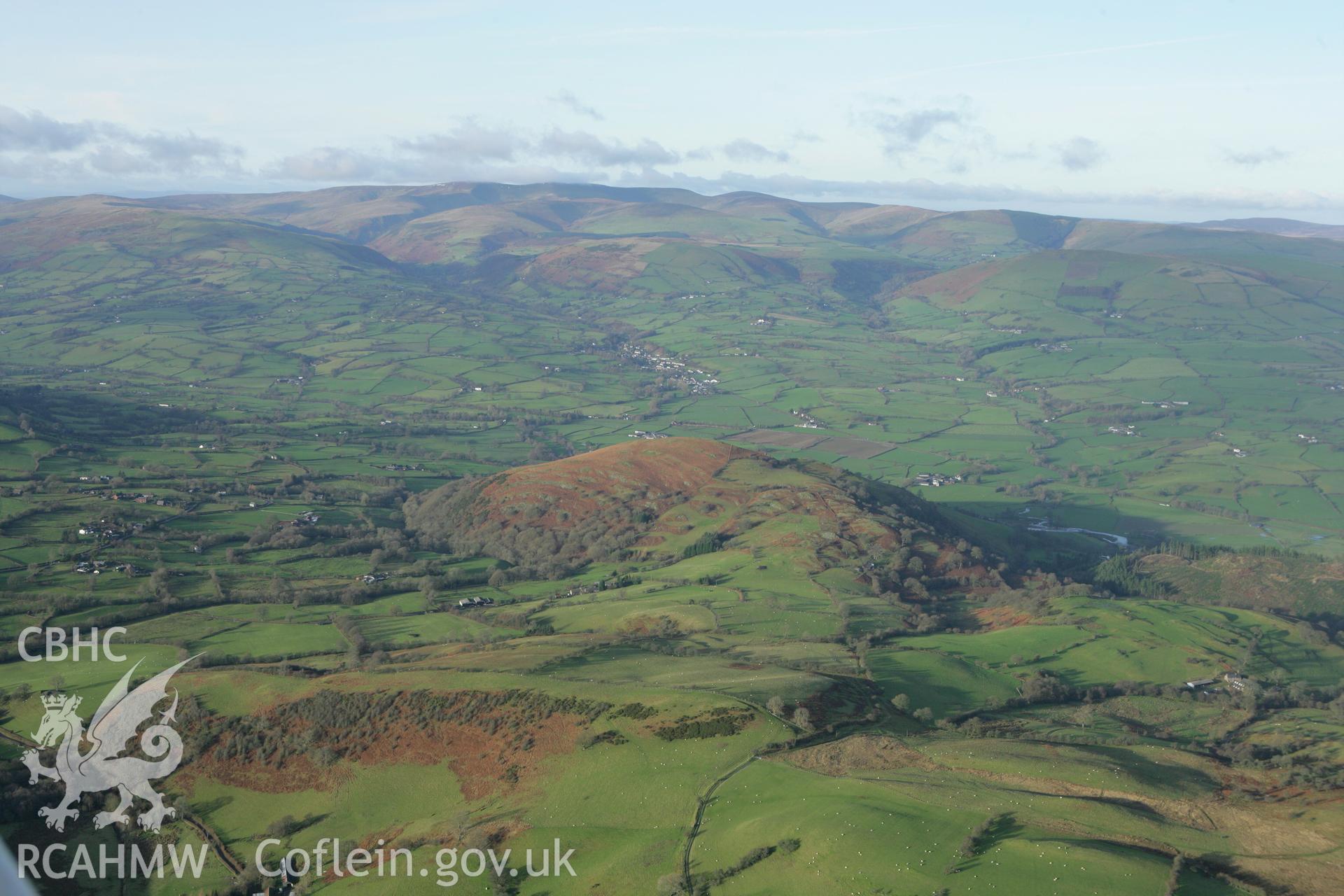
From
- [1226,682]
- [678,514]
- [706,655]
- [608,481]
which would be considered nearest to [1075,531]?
[1226,682]

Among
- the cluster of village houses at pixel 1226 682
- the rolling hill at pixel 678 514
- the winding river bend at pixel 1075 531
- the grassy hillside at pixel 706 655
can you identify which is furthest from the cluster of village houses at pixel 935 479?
the cluster of village houses at pixel 1226 682

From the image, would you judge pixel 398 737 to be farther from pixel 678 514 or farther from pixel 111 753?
pixel 678 514

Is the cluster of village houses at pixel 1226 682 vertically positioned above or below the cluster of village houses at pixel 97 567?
below

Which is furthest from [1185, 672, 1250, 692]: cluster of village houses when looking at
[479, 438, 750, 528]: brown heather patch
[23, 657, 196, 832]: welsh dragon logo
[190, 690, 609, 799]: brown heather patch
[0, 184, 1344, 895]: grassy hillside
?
[23, 657, 196, 832]: welsh dragon logo

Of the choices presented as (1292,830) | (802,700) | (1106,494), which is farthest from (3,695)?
(1106,494)

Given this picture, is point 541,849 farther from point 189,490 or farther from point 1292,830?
point 189,490

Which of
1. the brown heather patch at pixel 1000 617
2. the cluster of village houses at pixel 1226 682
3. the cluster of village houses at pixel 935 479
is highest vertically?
the cluster of village houses at pixel 935 479

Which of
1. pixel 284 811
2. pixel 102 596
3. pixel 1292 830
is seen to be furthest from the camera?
pixel 102 596

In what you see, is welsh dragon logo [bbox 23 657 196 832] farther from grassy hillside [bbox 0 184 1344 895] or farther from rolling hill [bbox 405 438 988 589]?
rolling hill [bbox 405 438 988 589]

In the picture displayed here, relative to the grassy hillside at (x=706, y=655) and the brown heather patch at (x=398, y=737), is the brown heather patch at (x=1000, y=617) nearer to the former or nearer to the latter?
the grassy hillside at (x=706, y=655)
